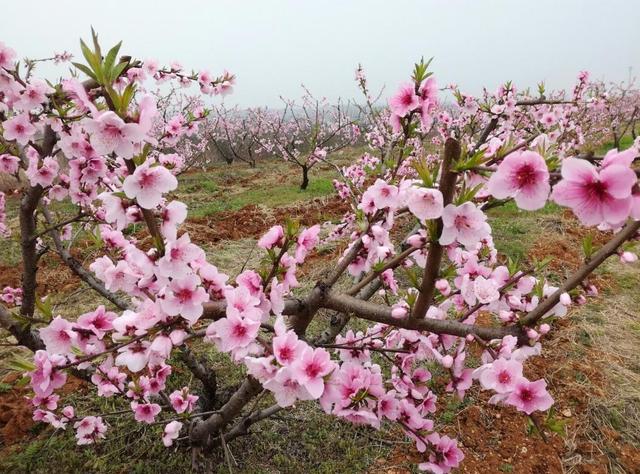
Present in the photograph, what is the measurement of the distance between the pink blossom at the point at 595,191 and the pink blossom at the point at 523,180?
0.14 ft

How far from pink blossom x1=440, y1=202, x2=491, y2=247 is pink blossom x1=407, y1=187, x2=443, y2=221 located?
0.02 metres

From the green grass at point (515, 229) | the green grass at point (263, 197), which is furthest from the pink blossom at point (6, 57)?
the green grass at point (263, 197)

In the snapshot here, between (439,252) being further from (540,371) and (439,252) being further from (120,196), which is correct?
(540,371)

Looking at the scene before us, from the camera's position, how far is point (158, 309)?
130 centimetres

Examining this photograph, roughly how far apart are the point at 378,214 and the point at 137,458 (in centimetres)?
258

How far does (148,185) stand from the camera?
3.73 ft

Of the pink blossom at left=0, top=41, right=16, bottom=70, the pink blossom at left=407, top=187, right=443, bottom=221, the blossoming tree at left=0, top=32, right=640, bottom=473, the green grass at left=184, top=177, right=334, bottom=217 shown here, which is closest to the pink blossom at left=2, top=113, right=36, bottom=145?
the blossoming tree at left=0, top=32, right=640, bottom=473

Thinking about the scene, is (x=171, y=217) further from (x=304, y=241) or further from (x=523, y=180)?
(x=523, y=180)

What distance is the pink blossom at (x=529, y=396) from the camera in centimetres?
133

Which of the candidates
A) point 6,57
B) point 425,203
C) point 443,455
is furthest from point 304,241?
point 6,57

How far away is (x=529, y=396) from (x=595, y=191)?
31.3 inches

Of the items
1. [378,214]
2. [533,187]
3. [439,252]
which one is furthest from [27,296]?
[533,187]

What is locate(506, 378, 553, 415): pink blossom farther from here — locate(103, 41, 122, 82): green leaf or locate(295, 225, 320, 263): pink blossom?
locate(103, 41, 122, 82): green leaf

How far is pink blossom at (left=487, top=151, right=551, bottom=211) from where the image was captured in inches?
36.8
